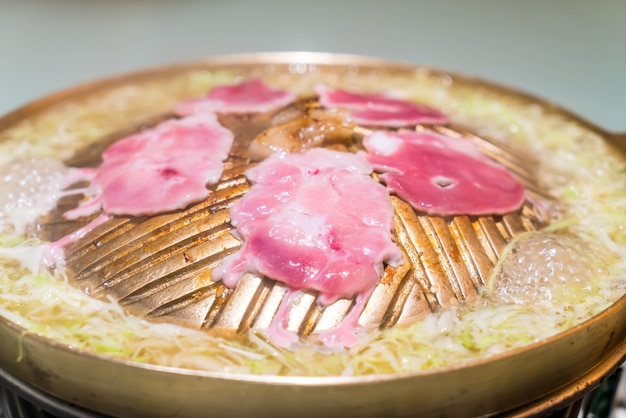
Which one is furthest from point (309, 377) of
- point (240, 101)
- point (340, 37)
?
point (340, 37)

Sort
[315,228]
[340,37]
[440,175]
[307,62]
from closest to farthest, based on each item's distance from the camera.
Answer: [315,228] < [440,175] < [307,62] < [340,37]

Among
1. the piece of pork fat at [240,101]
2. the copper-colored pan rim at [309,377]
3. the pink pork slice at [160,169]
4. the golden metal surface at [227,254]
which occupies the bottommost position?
the copper-colored pan rim at [309,377]

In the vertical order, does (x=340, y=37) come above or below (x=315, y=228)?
above

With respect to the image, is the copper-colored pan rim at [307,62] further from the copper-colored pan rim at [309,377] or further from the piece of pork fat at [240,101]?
the piece of pork fat at [240,101]

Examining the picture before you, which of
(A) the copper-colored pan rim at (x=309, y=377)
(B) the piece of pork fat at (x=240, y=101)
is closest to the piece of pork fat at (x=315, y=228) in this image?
(A) the copper-colored pan rim at (x=309, y=377)

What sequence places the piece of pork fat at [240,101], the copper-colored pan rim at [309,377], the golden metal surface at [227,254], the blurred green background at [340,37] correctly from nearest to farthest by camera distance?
the copper-colored pan rim at [309,377]
the golden metal surface at [227,254]
the piece of pork fat at [240,101]
the blurred green background at [340,37]

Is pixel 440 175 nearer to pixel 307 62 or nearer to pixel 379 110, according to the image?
pixel 379 110

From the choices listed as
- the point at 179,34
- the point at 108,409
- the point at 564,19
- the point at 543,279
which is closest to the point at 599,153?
the point at 543,279
